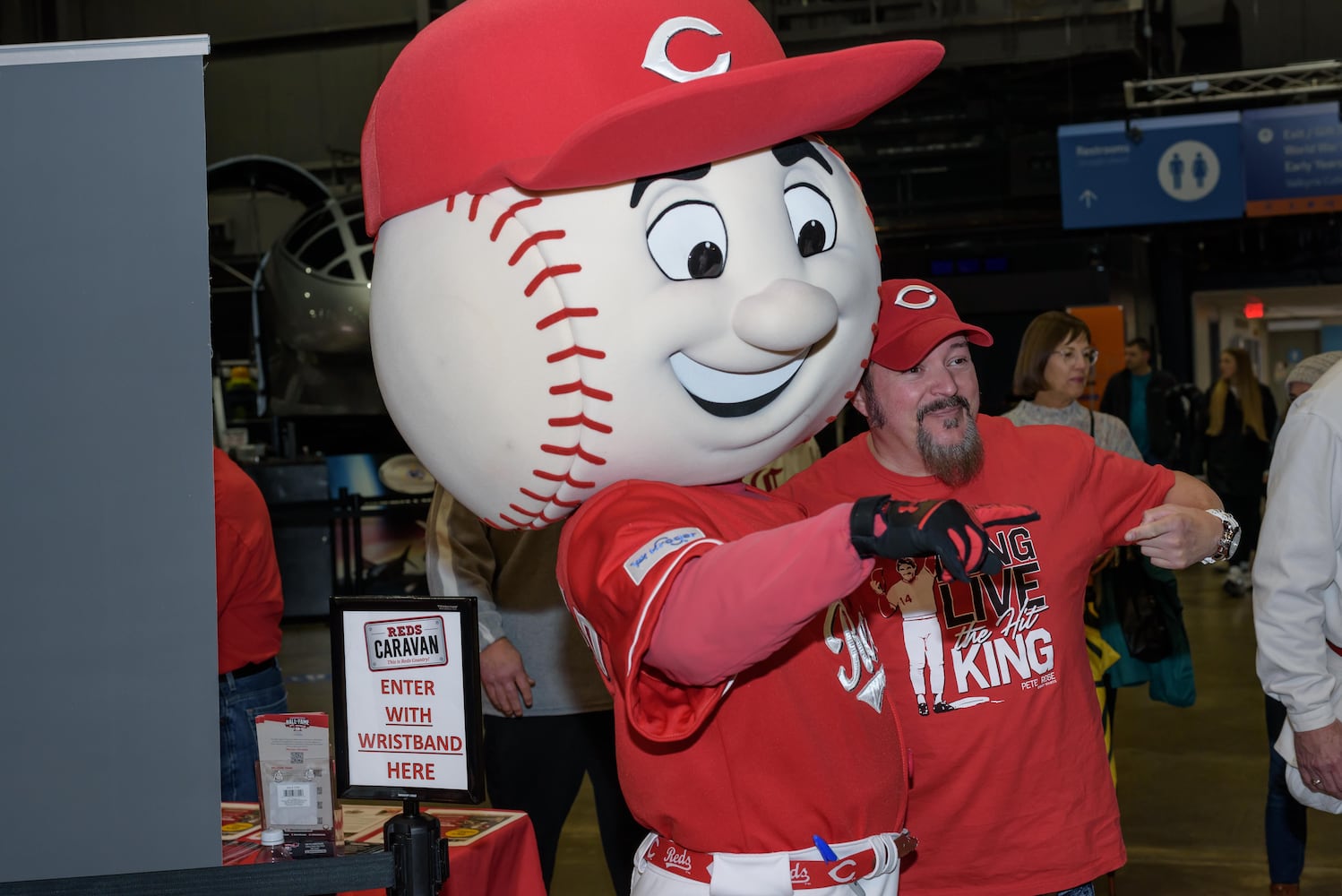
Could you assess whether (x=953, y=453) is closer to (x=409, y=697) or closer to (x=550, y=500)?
(x=550, y=500)

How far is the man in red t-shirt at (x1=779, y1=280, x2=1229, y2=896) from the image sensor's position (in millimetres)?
2086

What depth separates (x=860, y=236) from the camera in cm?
166

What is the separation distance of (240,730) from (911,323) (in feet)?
5.60

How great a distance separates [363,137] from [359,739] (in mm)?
790

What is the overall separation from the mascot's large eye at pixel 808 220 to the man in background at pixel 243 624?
1709mm

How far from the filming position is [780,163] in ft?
5.24

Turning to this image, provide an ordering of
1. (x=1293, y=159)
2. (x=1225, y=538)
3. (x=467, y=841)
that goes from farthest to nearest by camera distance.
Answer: (x=1293, y=159)
(x=1225, y=538)
(x=467, y=841)

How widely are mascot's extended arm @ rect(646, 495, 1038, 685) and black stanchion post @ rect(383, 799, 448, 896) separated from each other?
16.8 inches

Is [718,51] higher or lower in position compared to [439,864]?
higher

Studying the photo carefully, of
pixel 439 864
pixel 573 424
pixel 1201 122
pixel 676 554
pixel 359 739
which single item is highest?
pixel 1201 122

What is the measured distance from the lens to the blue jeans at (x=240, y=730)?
289 centimetres

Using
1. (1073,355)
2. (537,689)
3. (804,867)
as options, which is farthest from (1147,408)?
(804,867)

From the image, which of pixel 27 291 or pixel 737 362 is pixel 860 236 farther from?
pixel 27 291

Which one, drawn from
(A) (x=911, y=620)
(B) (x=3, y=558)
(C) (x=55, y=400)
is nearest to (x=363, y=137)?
(C) (x=55, y=400)
